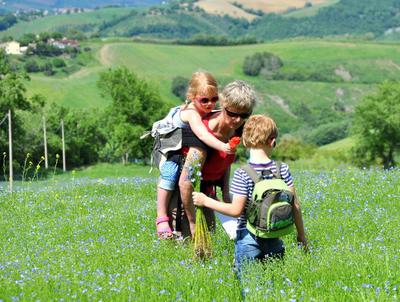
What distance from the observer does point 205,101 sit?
701 cm

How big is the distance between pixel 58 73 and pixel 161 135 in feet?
543

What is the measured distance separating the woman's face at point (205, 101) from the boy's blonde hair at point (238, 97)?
31cm

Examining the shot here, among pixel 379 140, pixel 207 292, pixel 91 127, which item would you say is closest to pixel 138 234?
pixel 207 292

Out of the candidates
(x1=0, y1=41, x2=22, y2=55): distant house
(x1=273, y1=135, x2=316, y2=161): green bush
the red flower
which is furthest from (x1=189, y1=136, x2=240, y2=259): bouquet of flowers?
(x1=0, y1=41, x2=22, y2=55): distant house

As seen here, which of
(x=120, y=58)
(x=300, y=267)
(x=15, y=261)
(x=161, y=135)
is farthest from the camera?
(x=120, y=58)

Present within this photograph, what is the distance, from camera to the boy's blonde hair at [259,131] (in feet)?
19.9

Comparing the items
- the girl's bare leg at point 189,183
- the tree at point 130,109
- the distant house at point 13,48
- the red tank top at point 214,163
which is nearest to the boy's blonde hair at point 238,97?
the red tank top at point 214,163

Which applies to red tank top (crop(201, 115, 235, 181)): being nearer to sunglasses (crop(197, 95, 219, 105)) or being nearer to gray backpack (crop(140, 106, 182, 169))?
sunglasses (crop(197, 95, 219, 105))

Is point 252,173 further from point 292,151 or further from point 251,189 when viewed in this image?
point 292,151

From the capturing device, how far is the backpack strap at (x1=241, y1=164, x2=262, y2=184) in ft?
19.9

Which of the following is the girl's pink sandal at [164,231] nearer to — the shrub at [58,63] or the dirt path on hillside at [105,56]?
the shrub at [58,63]

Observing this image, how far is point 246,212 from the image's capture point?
624 centimetres

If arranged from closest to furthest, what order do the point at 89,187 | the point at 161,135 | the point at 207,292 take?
the point at 207,292, the point at 161,135, the point at 89,187

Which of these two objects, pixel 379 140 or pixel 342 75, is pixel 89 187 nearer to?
pixel 379 140
